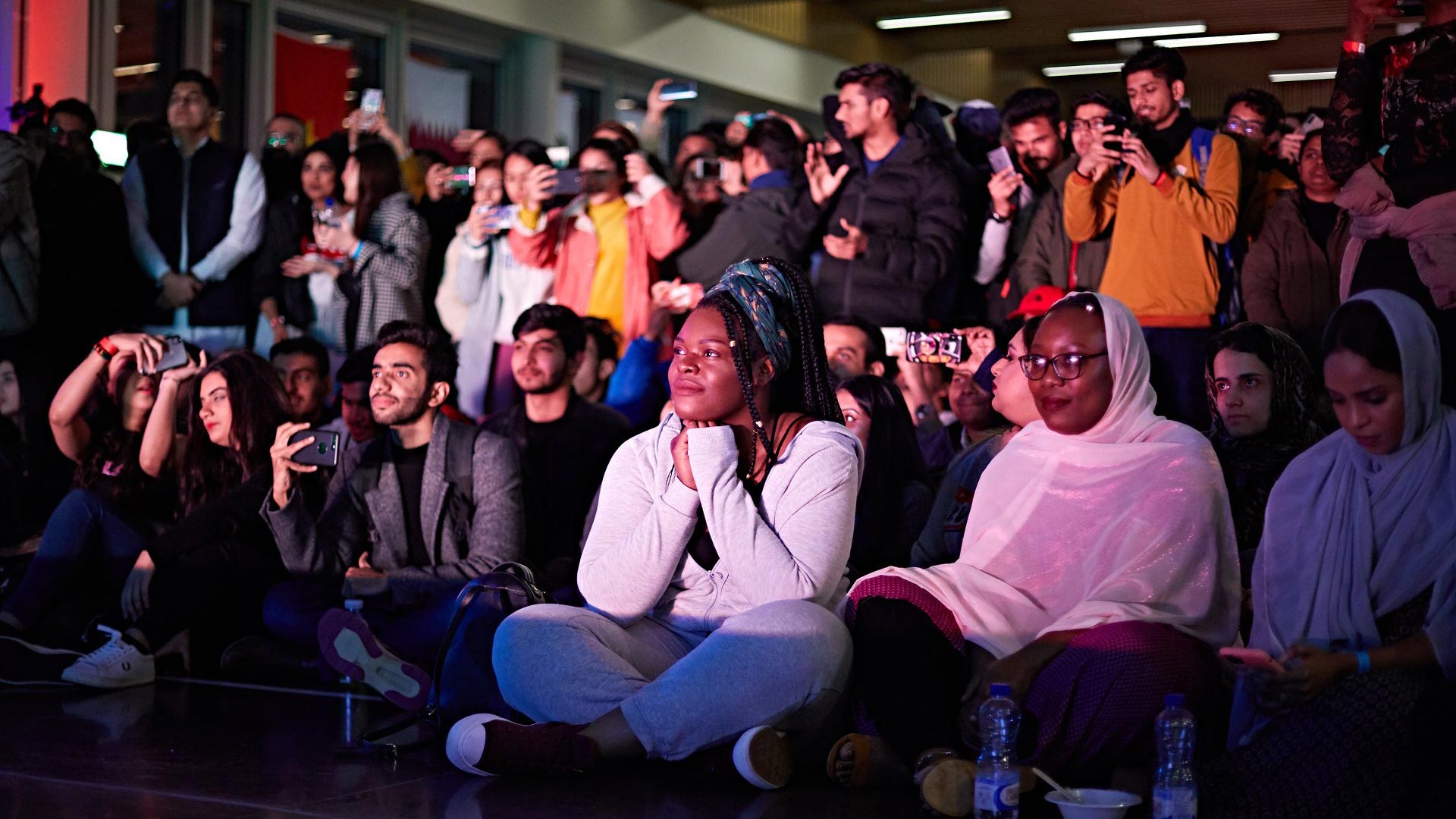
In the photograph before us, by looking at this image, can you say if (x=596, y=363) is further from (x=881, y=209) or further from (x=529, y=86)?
(x=529, y=86)

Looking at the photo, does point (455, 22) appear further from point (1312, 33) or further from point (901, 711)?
point (901, 711)

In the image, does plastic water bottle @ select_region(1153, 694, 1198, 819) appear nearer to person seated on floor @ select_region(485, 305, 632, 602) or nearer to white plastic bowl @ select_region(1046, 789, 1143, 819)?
white plastic bowl @ select_region(1046, 789, 1143, 819)

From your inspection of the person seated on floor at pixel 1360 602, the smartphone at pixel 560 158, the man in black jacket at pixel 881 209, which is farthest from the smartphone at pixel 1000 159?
the person seated on floor at pixel 1360 602

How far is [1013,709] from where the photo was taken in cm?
272

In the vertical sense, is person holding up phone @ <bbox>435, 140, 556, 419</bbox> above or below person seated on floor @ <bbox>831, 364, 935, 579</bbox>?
above

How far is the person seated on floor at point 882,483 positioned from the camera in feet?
13.0

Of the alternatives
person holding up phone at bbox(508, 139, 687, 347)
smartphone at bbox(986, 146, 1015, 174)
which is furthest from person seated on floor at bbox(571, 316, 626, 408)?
smartphone at bbox(986, 146, 1015, 174)

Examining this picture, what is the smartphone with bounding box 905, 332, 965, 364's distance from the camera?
466cm

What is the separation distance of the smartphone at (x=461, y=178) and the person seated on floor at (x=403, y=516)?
85.6 inches

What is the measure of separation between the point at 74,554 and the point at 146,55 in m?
4.57

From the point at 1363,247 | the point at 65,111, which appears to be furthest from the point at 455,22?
the point at 1363,247

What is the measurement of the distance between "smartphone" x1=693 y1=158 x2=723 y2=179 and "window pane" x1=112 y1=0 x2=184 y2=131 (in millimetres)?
3477

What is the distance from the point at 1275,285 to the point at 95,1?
626cm

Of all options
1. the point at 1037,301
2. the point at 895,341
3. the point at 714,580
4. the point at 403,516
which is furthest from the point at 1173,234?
the point at 403,516
